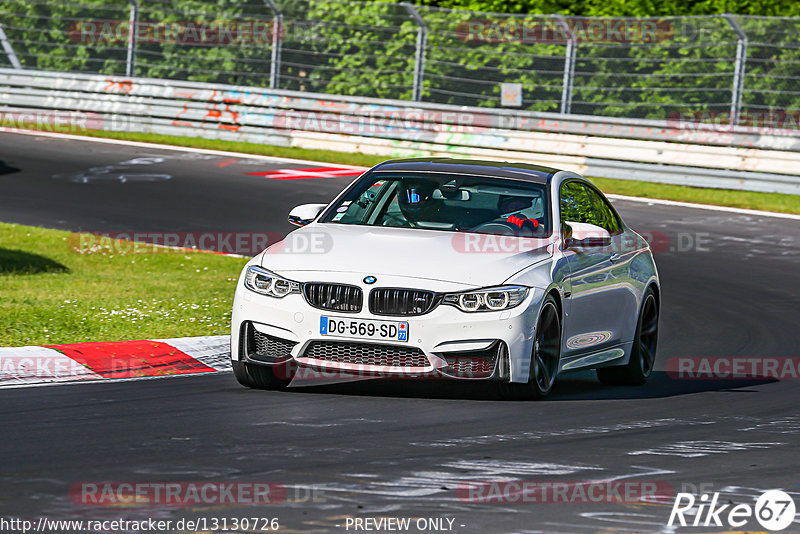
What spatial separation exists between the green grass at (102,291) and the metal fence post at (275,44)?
10.3 meters

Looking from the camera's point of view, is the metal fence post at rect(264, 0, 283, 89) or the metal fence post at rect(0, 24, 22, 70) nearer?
the metal fence post at rect(264, 0, 283, 89)

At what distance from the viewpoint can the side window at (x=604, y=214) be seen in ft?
35.8

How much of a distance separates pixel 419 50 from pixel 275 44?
9.30ft

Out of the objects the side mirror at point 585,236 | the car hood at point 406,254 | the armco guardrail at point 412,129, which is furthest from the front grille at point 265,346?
the armco guardrail at point 412,129

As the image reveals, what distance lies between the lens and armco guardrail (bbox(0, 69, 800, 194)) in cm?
2320

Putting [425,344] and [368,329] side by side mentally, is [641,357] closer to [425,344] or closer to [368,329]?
[425,344]

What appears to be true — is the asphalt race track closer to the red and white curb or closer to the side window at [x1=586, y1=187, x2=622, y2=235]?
the red and white curb

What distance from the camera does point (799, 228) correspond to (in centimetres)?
2016

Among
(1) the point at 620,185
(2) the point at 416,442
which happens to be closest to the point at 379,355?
(2) the point at 416,442

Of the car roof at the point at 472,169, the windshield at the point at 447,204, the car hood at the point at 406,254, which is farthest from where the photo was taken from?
the car roof at the point at 472,169

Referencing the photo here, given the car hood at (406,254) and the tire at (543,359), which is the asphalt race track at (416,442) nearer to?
the tire at (543,359)

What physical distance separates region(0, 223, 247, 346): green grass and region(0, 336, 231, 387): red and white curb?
274 millimetres

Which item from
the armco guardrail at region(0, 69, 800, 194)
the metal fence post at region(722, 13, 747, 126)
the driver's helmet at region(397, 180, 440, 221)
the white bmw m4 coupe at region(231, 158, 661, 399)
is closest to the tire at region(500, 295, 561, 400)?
the white bmw m4 coupe at region(231, 158, 661, 399)

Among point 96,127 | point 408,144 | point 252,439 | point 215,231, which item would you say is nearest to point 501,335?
point 252,439
